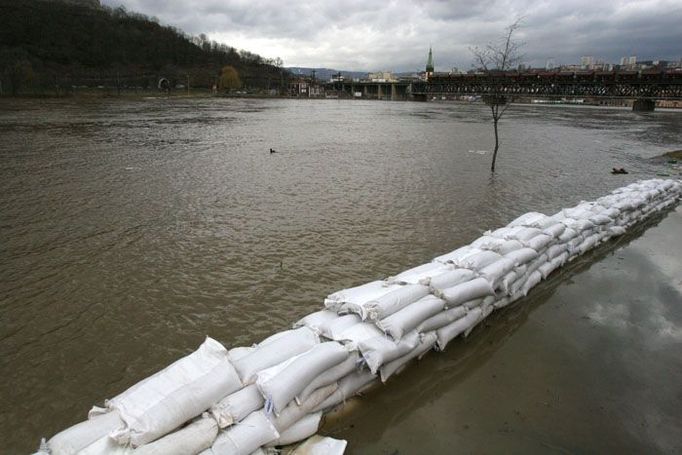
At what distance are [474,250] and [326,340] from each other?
2780 mm

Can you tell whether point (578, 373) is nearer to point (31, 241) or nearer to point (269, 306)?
point (269, 306)

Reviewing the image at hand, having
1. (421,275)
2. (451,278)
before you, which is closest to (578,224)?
(451,278)

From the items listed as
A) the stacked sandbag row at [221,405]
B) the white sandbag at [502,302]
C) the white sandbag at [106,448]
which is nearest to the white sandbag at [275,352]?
the stacked sandbag row at [221,405]

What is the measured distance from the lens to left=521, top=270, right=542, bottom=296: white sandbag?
5840mm

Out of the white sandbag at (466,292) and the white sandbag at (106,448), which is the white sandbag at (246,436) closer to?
the white sandbag at (106,448)

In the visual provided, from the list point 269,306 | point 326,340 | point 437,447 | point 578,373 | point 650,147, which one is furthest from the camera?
point 650,147

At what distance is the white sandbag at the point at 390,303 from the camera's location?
4054 mm

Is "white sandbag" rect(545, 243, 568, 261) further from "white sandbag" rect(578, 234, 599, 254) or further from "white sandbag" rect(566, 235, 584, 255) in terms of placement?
"white sandbag" rect(578, 234, 599, 254)

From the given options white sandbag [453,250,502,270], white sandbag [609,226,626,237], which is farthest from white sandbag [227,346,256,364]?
white sandbag [609,226,626,237]

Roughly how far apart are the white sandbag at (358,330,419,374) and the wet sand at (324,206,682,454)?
1.29ft

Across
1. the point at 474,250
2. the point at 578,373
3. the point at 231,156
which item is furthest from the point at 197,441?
the point at 231,156

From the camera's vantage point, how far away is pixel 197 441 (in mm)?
2729

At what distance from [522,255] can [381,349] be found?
3.03m

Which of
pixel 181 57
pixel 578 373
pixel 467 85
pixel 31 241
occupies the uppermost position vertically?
pixel 181 57
